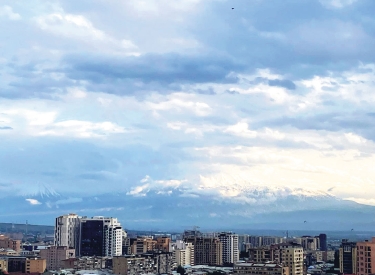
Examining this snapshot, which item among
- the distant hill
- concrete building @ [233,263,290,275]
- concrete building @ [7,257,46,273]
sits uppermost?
the distant hill

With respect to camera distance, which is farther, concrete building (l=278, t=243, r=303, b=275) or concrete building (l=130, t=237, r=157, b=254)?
concrete building (l=130, t=237, r=157, b=254)

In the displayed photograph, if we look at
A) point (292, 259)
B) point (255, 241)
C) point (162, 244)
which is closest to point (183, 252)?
point (162, 244)

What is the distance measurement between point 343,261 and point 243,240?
107ft

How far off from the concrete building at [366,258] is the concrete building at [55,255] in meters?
21.1

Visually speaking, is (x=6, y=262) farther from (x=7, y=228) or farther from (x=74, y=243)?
(x=7, y=228)

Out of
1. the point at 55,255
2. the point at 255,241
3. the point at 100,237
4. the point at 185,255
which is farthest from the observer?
the point at 255,241

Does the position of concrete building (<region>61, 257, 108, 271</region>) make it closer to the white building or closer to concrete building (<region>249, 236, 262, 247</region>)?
the white building

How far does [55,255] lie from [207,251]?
11452 millimetres

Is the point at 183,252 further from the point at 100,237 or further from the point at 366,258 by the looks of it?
the point at 366,258

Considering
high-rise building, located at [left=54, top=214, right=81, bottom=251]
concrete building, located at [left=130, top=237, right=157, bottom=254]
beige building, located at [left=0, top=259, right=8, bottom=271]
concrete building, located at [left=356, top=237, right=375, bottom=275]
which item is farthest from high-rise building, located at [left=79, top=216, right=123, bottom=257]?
concrete building, located at [left=356, top=237, right=375, bottom=275]

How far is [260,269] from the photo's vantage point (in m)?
28.2

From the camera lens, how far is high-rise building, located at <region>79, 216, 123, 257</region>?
47656mm

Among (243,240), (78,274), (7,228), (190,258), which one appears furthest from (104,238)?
(7,228)

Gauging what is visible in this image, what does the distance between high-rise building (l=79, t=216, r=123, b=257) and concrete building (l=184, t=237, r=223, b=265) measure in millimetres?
5431
